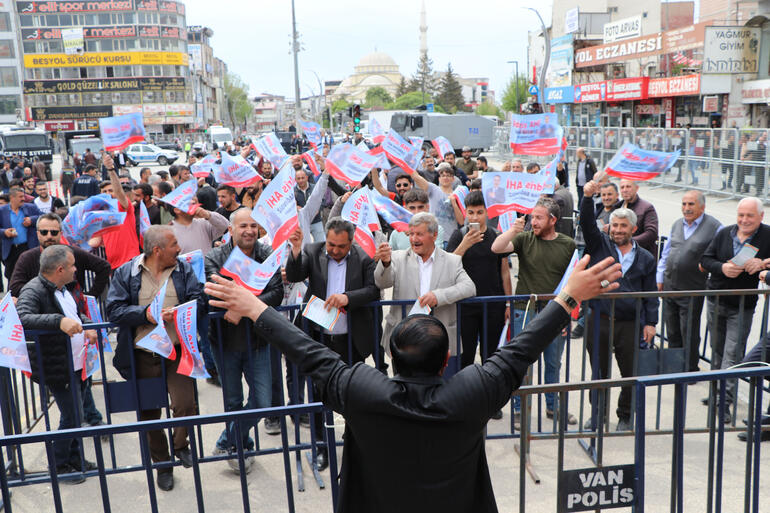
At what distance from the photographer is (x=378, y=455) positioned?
7.56ft

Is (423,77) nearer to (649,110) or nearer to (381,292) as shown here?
(649,110)

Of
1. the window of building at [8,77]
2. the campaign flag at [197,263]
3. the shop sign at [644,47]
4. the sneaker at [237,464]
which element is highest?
the window of building at [8,77]

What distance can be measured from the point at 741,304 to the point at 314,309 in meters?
3.22

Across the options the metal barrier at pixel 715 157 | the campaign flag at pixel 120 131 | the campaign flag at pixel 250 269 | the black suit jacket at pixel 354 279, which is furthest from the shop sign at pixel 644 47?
the campaign flag at pixel 250 269

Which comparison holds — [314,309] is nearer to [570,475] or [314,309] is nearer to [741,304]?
[570,475]

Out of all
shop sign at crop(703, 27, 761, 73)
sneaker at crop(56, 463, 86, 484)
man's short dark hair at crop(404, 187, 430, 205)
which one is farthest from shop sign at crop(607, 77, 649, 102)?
sneaker at crop(56, 463, 86, 484)

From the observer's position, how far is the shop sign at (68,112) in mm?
80188

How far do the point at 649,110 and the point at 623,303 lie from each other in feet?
118

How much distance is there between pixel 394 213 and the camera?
263 inches

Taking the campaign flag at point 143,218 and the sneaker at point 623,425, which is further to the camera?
the campaign flag at point 143,218

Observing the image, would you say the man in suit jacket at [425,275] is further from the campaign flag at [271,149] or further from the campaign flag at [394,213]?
the campaign flag at [271,149]

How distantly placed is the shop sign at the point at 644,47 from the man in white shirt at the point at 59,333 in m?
33.4

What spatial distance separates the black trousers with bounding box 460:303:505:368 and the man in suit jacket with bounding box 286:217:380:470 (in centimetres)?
82

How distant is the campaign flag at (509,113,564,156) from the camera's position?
28.3ft
